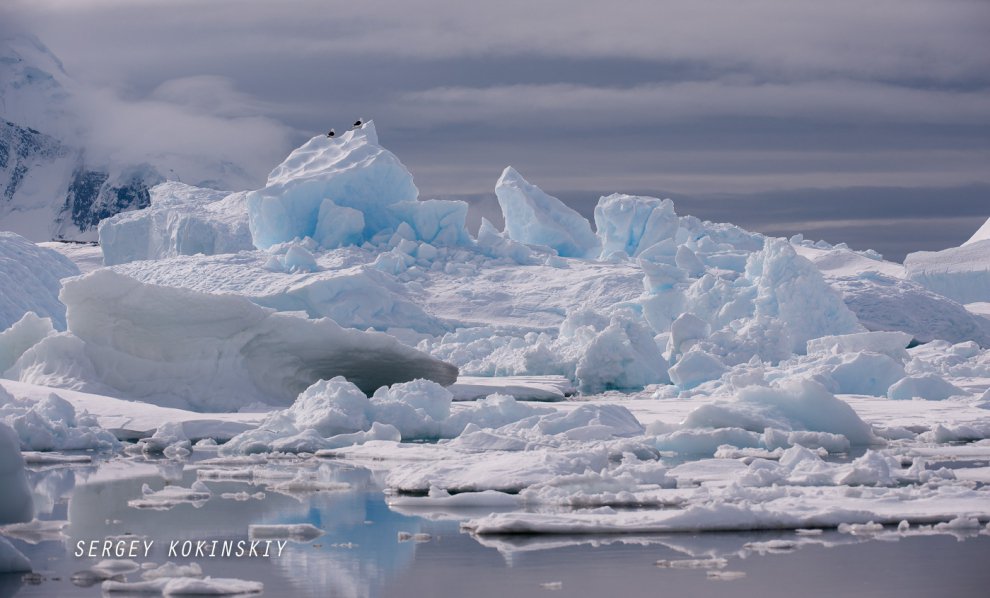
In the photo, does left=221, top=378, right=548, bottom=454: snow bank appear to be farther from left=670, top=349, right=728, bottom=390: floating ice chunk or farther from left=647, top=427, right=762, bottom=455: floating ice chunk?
left=670, top=349, right=728, bottom=390: floating ice chunk

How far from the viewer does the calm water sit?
8.04 m

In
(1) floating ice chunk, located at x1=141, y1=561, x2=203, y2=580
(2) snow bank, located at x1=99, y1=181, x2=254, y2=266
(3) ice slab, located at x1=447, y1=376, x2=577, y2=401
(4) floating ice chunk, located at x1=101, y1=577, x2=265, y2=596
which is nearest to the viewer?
(4) floating ice chunk, located at x1=101, y1=577, x2=265, y2=596

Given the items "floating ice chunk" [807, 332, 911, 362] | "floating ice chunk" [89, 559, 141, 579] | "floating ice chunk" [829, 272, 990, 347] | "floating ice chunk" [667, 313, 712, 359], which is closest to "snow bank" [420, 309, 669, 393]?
"floating ice chunk" [667, 313, 712, 359]

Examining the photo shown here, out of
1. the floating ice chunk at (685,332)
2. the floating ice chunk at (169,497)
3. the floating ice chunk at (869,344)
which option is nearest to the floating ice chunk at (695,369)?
the floating ice chunk at (869,344)

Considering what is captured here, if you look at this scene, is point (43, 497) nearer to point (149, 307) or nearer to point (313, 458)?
point (313, 458)

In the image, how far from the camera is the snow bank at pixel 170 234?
4875cm

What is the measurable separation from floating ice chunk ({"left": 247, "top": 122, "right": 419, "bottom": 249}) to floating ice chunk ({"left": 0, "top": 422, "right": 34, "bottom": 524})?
33.3 meters

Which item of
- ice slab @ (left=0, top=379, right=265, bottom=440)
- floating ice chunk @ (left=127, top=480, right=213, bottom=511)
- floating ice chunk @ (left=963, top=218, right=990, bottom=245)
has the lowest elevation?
floating ice chunk @ (left=127, top=480, right=213, bottom=511)

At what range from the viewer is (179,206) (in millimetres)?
53594

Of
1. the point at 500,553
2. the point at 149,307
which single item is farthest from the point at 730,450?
the point at 149,307

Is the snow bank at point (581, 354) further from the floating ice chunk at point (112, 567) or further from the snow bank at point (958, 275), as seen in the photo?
the floating ice chunk at point (112, 567)

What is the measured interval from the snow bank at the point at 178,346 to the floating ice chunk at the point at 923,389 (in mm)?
8917

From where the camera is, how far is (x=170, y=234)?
48.9 meters

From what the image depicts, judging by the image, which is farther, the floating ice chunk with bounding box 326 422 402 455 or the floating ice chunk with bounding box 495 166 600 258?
the floating ice chunk with bounding box 495 166 600 258
